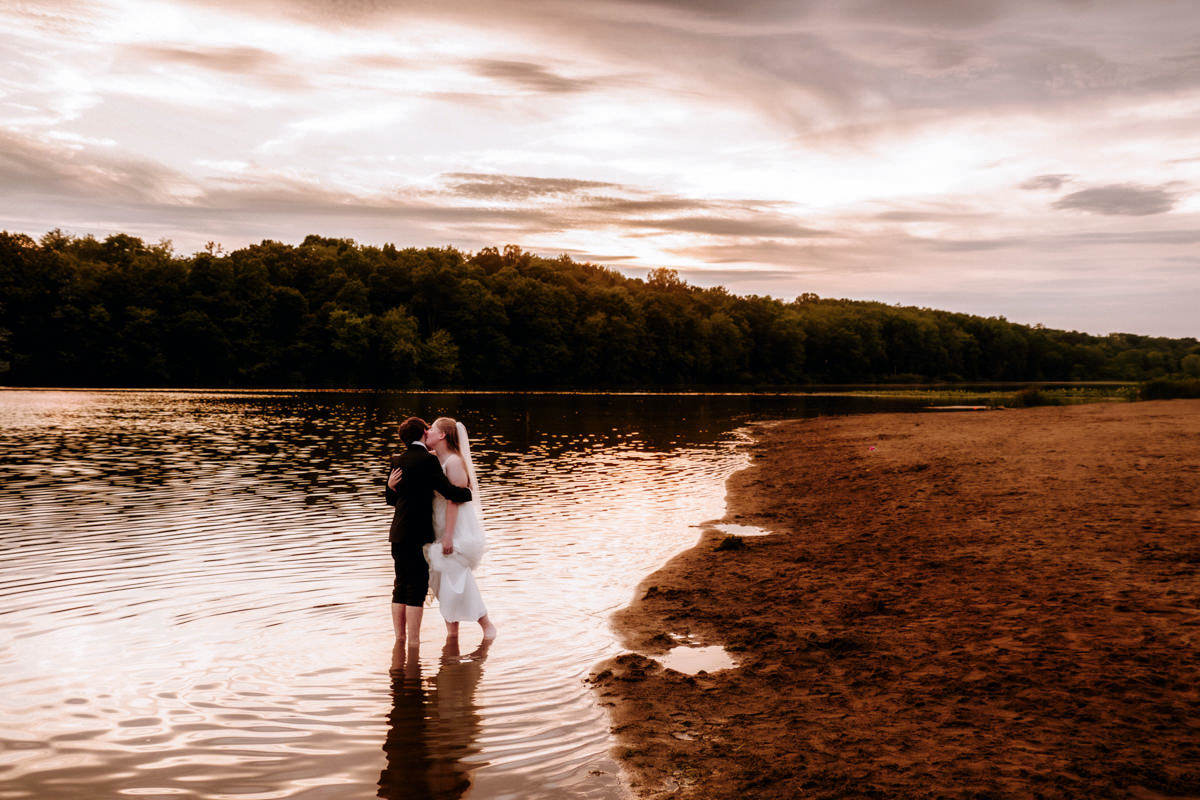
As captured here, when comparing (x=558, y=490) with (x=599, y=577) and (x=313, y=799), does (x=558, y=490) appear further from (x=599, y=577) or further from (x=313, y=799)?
(x=313, y=799)

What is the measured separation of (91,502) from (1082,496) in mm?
20353

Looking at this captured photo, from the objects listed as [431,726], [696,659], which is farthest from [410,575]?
[696,659]

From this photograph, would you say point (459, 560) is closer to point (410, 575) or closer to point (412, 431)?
point (410, 575)

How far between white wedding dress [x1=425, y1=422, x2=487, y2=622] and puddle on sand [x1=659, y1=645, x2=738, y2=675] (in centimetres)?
206

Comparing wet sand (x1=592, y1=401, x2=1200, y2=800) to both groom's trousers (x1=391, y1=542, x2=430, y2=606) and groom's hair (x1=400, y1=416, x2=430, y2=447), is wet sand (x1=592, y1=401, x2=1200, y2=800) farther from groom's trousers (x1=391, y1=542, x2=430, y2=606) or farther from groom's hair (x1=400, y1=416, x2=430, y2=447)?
groom's hair (x1=400, y1=416, x2=430, y2=447)

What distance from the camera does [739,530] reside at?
16.6m

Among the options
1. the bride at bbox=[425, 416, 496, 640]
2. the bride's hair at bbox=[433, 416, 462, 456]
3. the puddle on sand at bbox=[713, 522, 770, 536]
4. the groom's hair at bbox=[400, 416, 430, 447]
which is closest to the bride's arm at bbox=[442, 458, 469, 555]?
the bride at bbox=[425, 416, 496, 640]

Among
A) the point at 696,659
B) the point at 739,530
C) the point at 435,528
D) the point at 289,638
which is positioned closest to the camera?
the point at 696,659

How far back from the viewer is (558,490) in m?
22.2

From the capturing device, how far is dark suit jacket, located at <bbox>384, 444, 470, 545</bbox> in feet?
30.0

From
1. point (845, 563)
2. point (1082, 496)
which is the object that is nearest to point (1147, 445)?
point (1082, 496)

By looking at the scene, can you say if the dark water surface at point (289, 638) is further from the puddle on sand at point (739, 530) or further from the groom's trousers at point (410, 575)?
the puddle on sand at point (739, 530)

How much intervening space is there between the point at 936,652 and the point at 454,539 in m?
5.00

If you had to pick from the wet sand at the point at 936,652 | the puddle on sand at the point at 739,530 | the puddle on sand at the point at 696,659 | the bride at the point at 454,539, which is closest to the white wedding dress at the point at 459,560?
the bride at the point at 454,539
